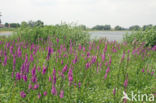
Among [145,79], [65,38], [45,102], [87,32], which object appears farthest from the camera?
[87,32]

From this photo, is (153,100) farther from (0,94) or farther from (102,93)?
(0,94)

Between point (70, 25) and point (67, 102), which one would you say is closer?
point (67, 102)

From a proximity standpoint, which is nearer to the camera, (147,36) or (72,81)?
(72,81)

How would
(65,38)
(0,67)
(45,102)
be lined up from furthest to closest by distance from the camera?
1. (65,38)
2. (0,67)
3. (45,102)

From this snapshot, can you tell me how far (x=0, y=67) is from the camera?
5.25m

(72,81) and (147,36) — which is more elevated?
(147,36)

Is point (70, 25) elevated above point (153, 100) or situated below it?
above

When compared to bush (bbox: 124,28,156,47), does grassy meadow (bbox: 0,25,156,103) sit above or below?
below

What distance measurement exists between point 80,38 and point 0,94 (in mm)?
7254

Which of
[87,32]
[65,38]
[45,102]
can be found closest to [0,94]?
[45,102]

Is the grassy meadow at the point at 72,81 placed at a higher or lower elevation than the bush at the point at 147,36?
lower

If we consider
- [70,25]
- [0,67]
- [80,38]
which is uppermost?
[70,25]

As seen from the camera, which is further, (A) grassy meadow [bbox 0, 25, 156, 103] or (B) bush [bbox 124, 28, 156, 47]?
(B) bush [bbox 124, 28, 156, 47]

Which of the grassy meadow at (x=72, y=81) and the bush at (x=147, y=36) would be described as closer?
the grassy meadow at (x=72, y=81)
